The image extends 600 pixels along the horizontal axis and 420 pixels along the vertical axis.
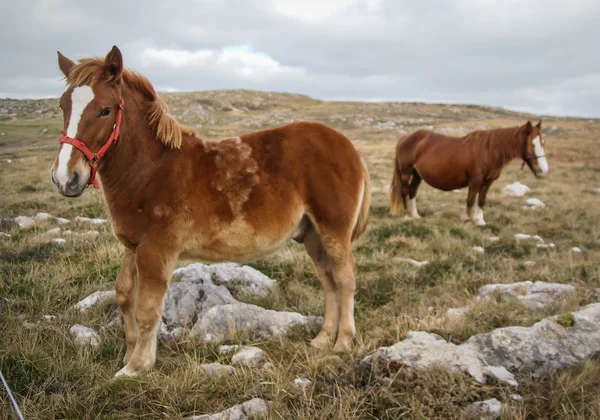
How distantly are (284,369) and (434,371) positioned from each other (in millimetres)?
1264

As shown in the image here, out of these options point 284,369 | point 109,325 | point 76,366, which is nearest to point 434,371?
point 284,369

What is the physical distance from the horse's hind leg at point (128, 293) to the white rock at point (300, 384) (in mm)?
1734

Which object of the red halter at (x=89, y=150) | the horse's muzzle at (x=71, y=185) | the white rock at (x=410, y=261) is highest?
the red halter at (x=89, y=150)

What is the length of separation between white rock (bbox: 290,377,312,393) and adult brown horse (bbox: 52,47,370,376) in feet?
2.79

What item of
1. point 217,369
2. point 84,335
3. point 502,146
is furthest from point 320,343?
point 502,146

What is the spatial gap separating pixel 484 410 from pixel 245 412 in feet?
5.53

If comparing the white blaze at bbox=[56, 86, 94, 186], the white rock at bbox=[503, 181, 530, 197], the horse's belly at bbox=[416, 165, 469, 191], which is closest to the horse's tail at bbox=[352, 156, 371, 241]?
the white blaze at bbox=[56, 86, 94, 186]

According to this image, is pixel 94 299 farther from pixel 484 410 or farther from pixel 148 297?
pixel 484 410

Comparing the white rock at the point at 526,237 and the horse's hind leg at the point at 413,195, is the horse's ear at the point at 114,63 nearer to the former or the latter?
the white rock at the point at 526,237

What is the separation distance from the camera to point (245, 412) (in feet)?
9.54

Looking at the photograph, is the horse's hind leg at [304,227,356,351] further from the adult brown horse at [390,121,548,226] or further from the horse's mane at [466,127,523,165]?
the horse's mane at [466,127,523,165]

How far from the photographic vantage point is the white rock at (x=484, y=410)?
276 cm

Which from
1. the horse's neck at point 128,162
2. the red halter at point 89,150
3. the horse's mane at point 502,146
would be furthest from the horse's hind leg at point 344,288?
the horse's mane at point 502,146

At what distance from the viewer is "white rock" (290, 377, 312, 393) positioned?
3.14 meters
